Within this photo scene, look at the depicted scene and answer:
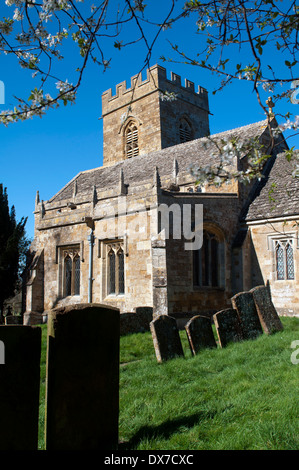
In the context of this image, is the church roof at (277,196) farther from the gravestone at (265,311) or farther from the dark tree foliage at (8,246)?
the dark tree foliage at (8,246)

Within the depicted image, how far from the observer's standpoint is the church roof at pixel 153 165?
1822 cm

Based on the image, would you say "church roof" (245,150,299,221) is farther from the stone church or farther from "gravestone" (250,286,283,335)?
"gravestone" (250,286,283,335)

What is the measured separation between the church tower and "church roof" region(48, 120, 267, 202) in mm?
4385

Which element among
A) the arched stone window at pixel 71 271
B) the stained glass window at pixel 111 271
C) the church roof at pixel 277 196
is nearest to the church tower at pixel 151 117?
the church roof at pixel 277 196

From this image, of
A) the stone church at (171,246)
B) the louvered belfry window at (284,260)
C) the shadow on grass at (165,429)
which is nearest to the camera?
the shadow on grass at (165,429)

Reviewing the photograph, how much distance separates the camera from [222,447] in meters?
3.42

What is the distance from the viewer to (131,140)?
28.9 m

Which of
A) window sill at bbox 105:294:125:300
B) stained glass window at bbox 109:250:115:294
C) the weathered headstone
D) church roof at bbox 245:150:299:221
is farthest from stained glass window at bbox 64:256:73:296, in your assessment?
the weathered headstone

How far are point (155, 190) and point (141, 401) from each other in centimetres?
870

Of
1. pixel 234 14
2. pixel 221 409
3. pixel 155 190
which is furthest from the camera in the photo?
pixel 155 190

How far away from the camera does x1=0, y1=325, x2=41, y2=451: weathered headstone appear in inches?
128

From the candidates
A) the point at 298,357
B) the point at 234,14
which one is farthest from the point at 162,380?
the point at 234,14

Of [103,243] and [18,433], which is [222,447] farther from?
[103,243]

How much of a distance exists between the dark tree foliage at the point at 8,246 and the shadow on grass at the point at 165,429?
15.2 metres
